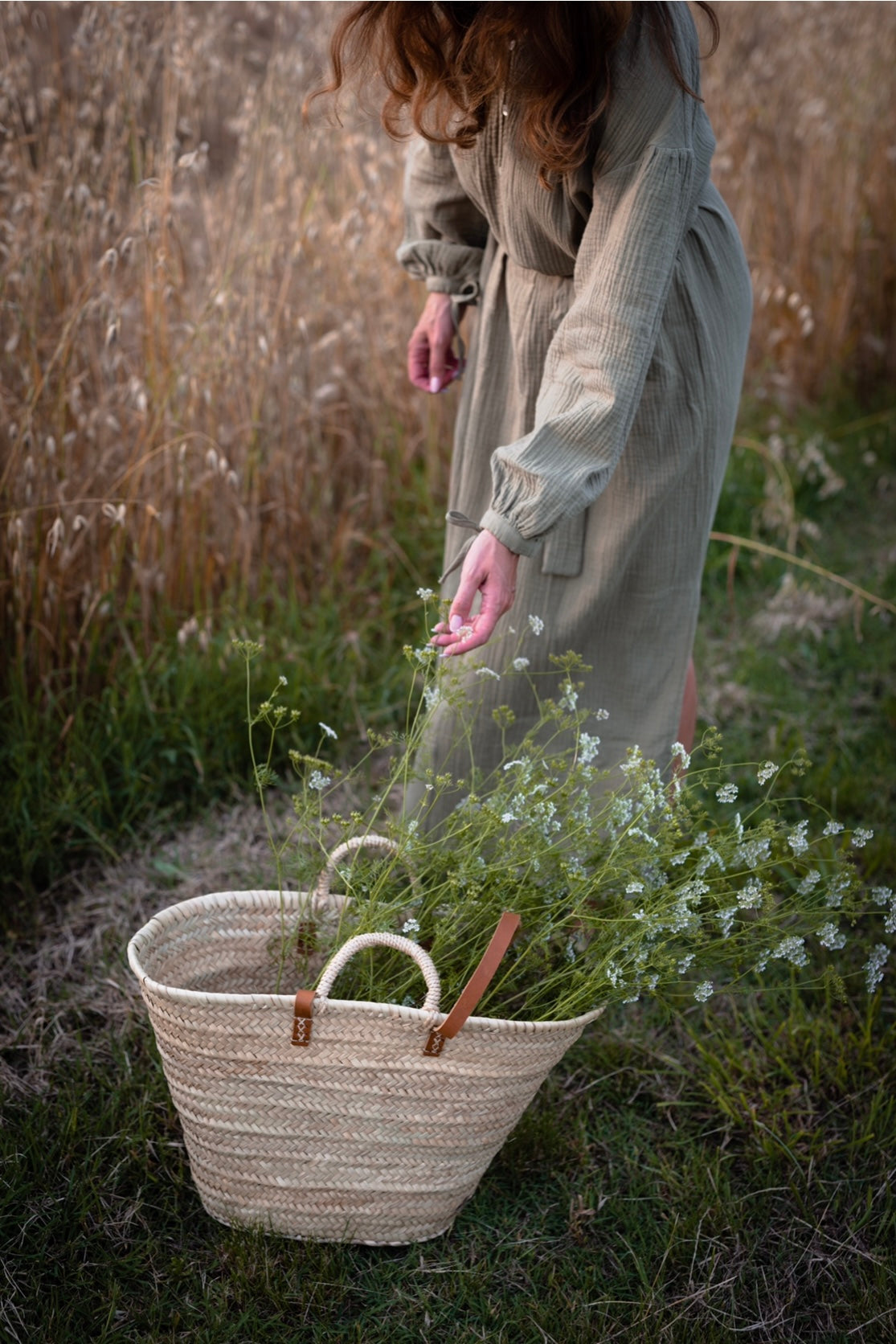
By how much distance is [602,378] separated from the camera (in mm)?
1371

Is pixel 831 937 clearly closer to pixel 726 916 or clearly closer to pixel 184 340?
pixel 726 916

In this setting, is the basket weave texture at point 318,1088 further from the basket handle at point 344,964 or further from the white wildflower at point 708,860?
the white wildflower at point 708,860

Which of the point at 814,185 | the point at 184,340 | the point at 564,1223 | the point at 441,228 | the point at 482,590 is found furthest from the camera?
the point at 814,185

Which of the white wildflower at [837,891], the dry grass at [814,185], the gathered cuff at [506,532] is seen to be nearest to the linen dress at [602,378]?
the gathered cuff at [506,532]

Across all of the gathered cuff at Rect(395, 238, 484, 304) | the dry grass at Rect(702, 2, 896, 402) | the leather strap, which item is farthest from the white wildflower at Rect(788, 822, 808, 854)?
the dry grass at Rect(702, 2, 896, 402)

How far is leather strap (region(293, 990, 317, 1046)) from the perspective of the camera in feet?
4.09

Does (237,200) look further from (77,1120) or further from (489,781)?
(77,1120)

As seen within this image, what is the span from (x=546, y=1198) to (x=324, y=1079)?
50 centimetres

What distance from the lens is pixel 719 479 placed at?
1710 millimetres

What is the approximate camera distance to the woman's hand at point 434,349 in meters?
1.88

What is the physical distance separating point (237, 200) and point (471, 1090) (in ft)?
6.98

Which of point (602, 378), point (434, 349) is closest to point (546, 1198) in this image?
point (602, 378)

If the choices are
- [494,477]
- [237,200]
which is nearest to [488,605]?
[494,477]

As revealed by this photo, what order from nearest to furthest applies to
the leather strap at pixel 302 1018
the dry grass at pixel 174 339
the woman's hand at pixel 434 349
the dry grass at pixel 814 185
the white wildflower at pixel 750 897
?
the leather strap at pixel 302 1018
the white wildflower at pixel 750 897
the woman's hand at pixel 434 349
the dry grass at pixel 174 339
the dry grass at pixel 814 185
